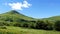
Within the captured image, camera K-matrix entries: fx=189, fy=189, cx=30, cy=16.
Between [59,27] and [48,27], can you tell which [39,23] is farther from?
[59,27]

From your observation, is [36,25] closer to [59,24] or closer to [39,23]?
[39,23]

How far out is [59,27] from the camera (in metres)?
119

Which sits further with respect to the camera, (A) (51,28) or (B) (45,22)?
(B) (45,22)

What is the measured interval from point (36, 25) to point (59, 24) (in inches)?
645

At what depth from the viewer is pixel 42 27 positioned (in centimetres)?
12656

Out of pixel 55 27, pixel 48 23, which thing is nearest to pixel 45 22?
pixel 48 23

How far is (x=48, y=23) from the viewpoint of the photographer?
427ft

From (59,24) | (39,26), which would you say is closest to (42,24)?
(39,26)

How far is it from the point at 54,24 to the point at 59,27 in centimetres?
741

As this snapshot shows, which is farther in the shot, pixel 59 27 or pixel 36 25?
pixel 36 25

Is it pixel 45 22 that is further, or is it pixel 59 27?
pixel 45 22

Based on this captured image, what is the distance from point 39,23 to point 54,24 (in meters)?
10.8

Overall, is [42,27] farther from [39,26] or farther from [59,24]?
[59,24]

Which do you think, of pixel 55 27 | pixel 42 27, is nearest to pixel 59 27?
pixel 55 27
